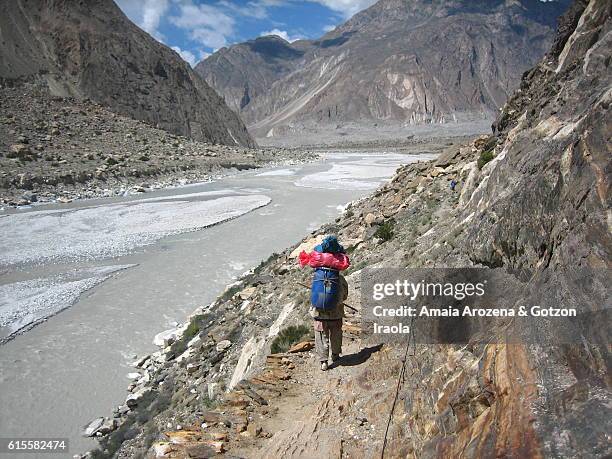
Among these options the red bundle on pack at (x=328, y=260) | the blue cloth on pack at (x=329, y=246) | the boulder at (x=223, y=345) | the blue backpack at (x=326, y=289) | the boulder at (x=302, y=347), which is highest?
the blue cloth on pack at (x=329, y=246)

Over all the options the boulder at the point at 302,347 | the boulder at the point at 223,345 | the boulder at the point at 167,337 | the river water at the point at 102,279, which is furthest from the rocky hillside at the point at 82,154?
the boulder at the point at 302,347

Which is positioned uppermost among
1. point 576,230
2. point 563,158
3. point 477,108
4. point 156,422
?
point 477,108

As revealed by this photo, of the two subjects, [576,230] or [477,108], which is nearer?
[576,230]

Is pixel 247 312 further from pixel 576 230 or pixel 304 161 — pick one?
pixel 304 161

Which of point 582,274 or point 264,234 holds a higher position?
point 582,274

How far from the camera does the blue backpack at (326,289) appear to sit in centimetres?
478

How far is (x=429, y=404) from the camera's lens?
3.29 meters

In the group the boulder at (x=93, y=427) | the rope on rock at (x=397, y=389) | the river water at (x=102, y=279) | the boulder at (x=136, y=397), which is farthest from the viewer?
the river water at (x=102, y=279)

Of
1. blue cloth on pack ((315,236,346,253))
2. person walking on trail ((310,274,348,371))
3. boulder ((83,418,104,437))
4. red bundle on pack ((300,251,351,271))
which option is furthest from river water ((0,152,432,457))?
blue cloth on pack ((315,236,346,253))

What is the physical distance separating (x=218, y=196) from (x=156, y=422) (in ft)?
74.3

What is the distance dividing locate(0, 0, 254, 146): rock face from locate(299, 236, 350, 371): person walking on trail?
1866 inches

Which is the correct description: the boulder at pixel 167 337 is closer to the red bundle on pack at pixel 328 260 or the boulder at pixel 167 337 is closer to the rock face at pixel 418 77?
the red bundle on pack at pixel 328 260

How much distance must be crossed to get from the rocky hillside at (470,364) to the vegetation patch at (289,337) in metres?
0.21

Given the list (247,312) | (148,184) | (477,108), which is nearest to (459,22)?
→ (477,108)
